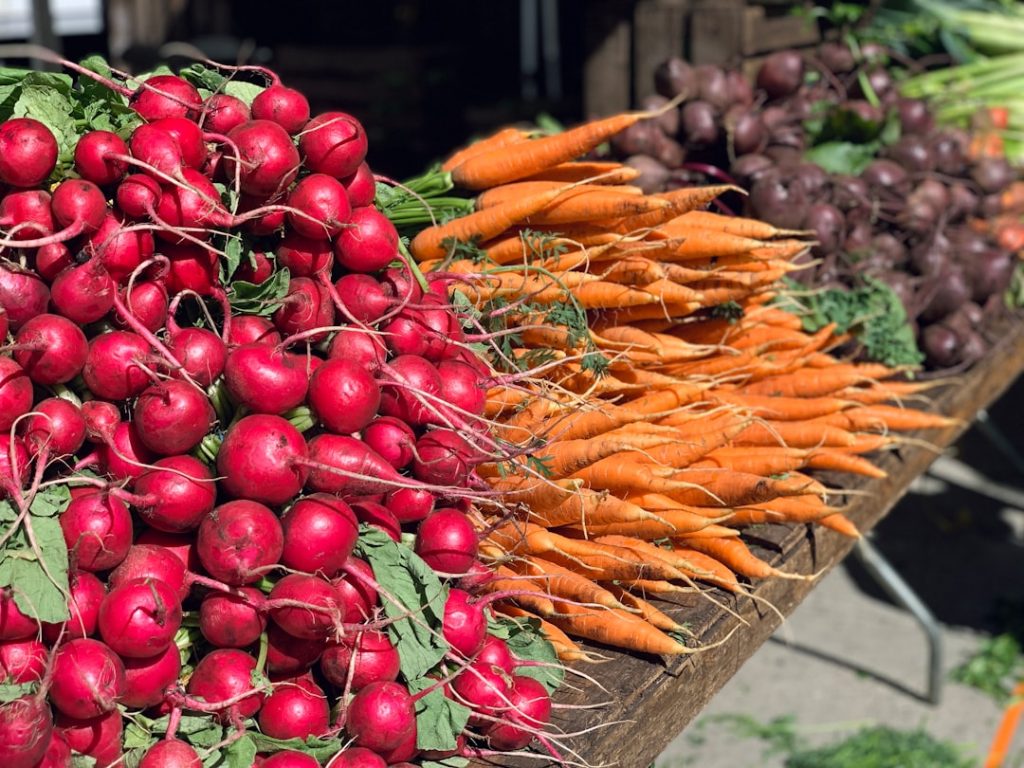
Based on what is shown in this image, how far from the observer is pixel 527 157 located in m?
2.01

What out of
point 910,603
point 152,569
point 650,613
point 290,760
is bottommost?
point 910,603

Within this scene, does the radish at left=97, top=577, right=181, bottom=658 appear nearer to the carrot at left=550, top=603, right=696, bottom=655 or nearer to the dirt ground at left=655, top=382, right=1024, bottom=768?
the carrot at left=550, top=603, right=696, bottom=655

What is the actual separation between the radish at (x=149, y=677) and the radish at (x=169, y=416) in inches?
9.3

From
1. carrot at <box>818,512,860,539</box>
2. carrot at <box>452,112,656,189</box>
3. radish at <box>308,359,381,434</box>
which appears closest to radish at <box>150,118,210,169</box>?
radish at <box>308,359,381,434</box>

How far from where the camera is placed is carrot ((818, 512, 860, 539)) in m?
2.02

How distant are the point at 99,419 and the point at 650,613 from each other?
0.87m

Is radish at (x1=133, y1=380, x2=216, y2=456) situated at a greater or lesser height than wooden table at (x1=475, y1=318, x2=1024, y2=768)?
greater

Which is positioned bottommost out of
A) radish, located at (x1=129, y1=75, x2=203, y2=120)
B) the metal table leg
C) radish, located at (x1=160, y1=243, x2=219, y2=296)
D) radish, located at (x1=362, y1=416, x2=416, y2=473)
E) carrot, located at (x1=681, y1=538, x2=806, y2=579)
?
the metal table leg

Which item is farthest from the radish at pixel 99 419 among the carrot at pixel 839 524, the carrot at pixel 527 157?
the carrot at pixel 839 524

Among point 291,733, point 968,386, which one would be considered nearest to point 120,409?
point 291,733

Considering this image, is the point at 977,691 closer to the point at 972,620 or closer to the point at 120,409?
the point at 972,620

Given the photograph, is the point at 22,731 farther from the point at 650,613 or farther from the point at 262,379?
the point at 650,613

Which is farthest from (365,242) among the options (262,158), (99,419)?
(99,419)

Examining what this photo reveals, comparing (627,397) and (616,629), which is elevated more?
(627,397)
